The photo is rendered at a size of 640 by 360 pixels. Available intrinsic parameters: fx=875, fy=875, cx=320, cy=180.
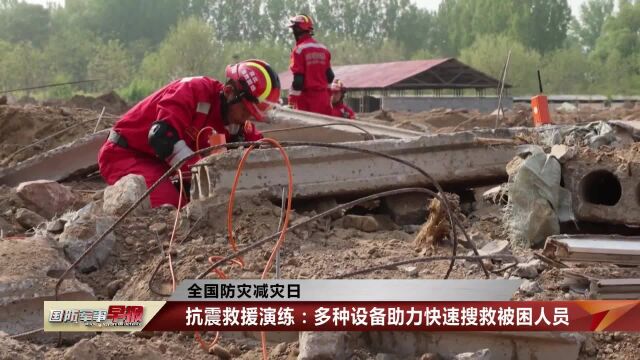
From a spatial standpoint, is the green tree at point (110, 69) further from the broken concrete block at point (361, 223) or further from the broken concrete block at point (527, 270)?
the broken concrete block at point (527, 270)

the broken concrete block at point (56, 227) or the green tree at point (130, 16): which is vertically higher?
the green tree at point (130, 16)

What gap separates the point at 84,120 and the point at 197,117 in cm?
489

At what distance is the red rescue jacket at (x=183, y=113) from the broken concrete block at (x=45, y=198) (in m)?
0.64

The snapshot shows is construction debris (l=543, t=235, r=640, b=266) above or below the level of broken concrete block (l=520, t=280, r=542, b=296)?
above

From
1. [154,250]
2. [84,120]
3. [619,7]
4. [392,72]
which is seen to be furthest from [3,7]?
[154,250]

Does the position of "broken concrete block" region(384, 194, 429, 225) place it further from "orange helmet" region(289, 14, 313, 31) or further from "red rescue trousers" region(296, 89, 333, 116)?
"orange helmet" region(289, 14, 313, 31)

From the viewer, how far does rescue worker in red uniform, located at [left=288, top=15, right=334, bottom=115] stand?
1012 centimetres

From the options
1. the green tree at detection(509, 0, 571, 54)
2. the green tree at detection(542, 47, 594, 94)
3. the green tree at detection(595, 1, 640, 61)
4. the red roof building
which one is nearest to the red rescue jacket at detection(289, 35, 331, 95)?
the red roof building

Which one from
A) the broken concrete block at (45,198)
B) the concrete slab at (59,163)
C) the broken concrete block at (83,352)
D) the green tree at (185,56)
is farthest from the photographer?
the green tree at (185,56)

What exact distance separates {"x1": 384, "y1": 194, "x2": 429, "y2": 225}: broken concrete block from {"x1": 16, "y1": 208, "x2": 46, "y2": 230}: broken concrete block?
249 cm

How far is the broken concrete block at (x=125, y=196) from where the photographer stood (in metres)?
5.77

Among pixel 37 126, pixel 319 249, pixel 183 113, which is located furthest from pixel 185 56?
pixel 319 249

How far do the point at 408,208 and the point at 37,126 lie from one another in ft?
21.0
